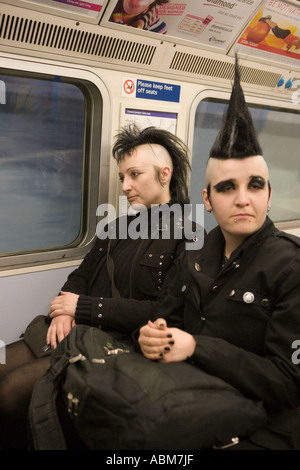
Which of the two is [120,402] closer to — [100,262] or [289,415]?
[289,415]

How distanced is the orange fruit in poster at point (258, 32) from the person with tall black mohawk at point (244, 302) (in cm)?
166

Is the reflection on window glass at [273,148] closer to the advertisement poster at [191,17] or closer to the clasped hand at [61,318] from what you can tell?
the advertisement poster at [191,17]

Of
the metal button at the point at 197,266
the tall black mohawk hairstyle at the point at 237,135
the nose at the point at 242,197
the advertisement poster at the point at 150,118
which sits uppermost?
the advertisement poster at the point at 150,118

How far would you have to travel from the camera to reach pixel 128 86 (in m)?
2.88

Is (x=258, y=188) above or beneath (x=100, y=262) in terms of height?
above

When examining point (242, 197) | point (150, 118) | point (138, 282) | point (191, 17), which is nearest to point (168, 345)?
point (242, 197)

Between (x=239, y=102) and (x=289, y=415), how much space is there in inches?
49.4

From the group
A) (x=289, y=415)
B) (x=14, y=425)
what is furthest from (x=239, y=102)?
(x=14, y=425)

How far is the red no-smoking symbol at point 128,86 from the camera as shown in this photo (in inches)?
113

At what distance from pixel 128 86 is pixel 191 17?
604mm

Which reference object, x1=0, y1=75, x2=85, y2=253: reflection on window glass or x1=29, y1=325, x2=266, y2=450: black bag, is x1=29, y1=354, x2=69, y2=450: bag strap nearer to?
x1=29, y1=325, x2=266, y2=450: black bag

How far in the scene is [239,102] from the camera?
179cm

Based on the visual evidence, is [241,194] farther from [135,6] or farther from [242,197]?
[135,6]

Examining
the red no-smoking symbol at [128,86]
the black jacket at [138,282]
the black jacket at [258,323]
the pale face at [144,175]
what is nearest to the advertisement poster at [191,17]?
the red no-smoking symbol at [128,86]
